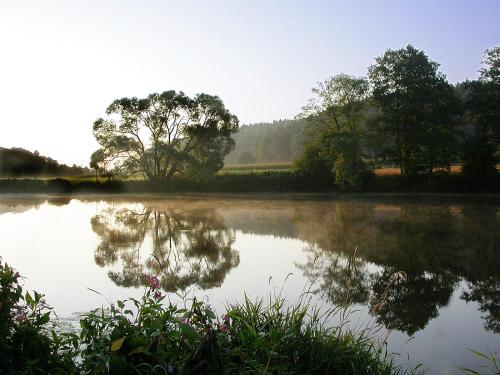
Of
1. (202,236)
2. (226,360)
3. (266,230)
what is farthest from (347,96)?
(226,360)

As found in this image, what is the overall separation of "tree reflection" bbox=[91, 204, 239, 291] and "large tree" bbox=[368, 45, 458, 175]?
23.2 m

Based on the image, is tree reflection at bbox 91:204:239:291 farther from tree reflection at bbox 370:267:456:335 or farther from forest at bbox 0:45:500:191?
forest at bbox 0:45:500:191

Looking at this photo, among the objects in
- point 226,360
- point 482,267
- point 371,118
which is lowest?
point 482,267

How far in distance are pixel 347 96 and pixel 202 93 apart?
1449 centimetres

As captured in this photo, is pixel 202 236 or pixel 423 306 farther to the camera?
pixel 202 236

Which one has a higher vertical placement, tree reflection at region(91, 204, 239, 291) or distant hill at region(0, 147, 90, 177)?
distant hill at region(0, 147, 90, 177)

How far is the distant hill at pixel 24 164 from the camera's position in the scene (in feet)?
160

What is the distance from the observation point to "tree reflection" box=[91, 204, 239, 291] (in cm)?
894

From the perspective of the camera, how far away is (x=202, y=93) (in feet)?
149

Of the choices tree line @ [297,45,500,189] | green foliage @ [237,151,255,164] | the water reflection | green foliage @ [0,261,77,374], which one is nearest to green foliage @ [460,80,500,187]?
tree line @ [297,45,500,189]

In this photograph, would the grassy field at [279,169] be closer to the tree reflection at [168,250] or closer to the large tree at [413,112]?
the large tree at [413,112]

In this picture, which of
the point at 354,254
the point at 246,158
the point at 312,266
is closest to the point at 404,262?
the point at 312,266

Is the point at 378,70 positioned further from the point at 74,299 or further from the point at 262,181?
the point at 74,299

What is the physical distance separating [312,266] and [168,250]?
408 centimetres
